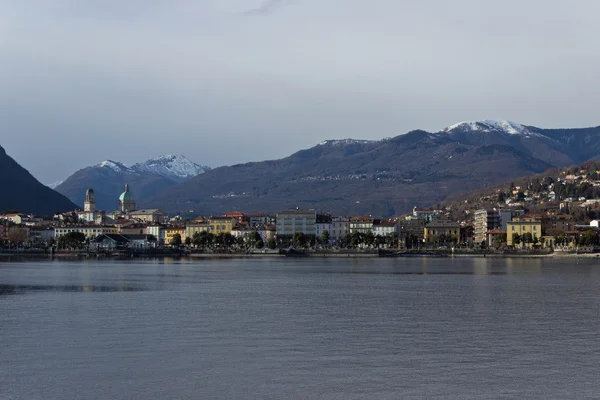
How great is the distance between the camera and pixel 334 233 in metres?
130

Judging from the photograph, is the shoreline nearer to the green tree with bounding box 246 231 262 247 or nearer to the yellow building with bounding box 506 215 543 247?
the green tree with bounding box 246 231 262 247

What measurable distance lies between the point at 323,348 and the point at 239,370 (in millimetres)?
3161

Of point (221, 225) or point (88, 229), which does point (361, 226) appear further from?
point (88, 229)

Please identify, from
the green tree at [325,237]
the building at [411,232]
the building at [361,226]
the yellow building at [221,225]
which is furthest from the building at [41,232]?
the building at [411,232]

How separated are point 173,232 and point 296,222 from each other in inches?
759

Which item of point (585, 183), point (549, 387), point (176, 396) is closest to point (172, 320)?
point (176, 396)

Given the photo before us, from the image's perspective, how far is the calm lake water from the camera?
653 inches

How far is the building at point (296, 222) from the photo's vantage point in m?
128

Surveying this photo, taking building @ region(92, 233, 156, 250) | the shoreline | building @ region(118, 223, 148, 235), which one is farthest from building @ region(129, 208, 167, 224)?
the shoreline

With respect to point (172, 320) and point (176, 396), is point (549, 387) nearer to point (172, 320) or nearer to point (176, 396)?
point (176, 396)

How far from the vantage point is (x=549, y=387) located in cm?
1672

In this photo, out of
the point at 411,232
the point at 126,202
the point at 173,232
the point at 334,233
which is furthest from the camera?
the point at 126,202

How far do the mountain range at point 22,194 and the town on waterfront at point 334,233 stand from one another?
22161 mm

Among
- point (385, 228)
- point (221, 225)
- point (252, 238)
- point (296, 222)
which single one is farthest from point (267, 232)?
point (385, 228)
